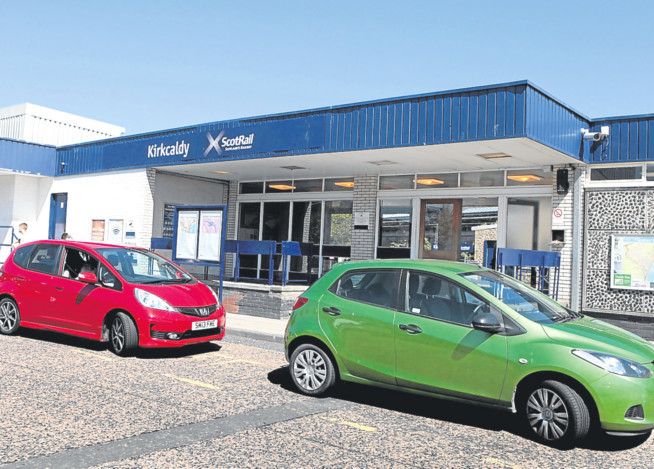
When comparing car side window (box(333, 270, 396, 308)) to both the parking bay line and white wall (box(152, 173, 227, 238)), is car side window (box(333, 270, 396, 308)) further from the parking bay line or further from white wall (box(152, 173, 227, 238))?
white wall (box(152, 173, 227, 238))

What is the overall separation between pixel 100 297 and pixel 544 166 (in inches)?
365

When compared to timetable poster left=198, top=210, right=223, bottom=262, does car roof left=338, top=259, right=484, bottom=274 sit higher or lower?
lower

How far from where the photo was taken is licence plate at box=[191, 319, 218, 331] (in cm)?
856

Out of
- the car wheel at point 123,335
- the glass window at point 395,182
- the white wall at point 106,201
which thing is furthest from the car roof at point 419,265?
the white wall at point 106,201

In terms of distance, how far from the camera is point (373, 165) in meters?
Result: 14.3

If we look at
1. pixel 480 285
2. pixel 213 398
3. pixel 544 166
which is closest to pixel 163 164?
pixel 544 166

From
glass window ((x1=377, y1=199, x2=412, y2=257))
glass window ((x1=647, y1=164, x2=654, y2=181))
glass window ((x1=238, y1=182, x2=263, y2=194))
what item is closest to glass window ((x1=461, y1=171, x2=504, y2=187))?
glass window ((x1=377, y1=199, x2=412, y2=257))

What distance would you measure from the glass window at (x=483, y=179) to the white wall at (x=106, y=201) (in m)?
8.90

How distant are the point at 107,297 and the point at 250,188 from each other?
10.7 m

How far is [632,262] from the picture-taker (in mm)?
11461

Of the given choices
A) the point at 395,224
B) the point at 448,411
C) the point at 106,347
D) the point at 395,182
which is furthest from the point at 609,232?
the point at 106,347

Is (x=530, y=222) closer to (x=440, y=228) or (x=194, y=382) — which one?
(x=440, y=228)

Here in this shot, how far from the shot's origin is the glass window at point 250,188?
1875 centimetres

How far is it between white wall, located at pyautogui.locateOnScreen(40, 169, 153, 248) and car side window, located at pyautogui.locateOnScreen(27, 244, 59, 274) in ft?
24.0
